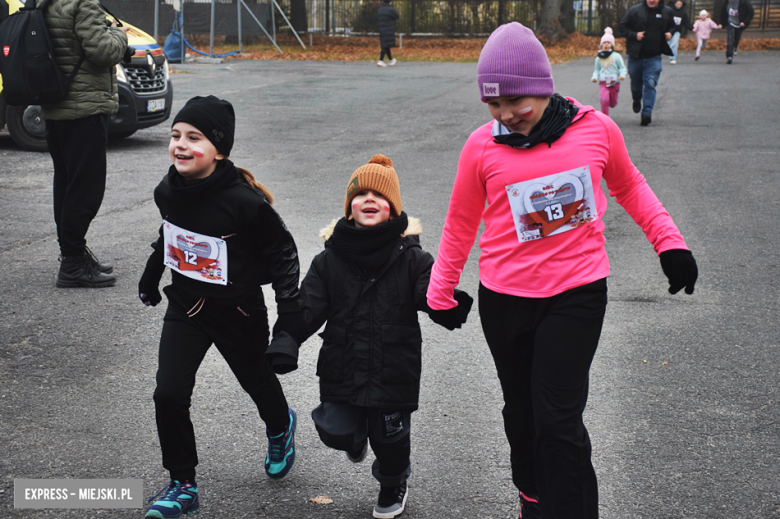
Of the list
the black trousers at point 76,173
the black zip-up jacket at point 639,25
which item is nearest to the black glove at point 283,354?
the black trousers at point 76,173

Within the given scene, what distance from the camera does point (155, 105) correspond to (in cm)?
1166

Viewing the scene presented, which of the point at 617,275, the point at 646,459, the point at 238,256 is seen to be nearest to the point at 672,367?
the point at 646,459

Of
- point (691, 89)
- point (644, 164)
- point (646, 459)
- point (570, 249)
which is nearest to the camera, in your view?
point (570, 249)

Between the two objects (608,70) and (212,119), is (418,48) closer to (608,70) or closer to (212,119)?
(608,70)

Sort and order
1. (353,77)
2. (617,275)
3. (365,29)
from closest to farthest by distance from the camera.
A: (617,275), (353,77), (365,29)

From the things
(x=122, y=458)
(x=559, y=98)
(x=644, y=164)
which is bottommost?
(x=122, y=458)

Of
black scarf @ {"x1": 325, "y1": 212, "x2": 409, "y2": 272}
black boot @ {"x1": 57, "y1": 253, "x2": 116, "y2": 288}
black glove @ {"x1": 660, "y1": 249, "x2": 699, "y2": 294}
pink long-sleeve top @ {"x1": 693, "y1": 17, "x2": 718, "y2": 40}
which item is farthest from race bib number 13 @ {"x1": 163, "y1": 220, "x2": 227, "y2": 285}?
pink long-sleeve top @ {"x1": 693, "y1": 17, "x2": 718, "y2": 40}

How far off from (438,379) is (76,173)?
3.11 meters

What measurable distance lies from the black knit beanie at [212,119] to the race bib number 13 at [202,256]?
1.22 feet

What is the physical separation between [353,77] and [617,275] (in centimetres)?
1665

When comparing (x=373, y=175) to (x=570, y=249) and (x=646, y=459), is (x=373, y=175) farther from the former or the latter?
(x=646, y=459)

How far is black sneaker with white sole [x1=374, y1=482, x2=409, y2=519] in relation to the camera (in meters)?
3.13

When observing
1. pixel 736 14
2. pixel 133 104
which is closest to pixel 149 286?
pixel 133 104

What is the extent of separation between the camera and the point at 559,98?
2771 millimetres
